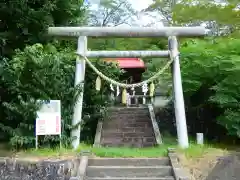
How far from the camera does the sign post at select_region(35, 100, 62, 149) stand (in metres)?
9.91

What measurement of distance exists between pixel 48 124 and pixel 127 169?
257 cm

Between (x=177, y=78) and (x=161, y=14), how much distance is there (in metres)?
18.2

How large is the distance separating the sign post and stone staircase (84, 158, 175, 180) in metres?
1.48

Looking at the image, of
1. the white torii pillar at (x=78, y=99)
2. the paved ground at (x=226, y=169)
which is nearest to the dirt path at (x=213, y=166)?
the paved ground at (x=226, y=169)

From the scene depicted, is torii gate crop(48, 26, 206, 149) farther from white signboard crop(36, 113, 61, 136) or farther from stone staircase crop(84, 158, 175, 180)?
stone staircase crop(84, 158, 175, 180)

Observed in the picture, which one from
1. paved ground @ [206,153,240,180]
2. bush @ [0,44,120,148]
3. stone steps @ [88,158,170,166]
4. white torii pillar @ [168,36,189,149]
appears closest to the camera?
paved ground @ [206,153,240,180]

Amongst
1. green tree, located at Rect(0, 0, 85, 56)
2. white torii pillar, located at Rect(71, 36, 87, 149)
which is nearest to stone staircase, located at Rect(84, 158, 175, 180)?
white torii pillar, located at Rect(71, 36, 87, 149)

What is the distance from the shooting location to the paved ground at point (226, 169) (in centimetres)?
902

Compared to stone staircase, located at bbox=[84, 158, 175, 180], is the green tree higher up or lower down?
higher up

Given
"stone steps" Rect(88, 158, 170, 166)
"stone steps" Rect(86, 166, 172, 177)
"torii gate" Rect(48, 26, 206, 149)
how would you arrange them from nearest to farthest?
"stone steps" Rect(86, 166, 172, 177) < "stone steps" Rect(88, 158, 170, 166) < "torii gate" Rect(48, 26, 206, 149)

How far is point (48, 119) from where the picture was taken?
10.0 meters

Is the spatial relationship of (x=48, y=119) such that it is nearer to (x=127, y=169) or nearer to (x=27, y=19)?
(x=127, y=169)

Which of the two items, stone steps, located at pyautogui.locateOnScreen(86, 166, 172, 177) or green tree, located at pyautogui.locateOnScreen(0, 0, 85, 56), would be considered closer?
stone steps, located at pyautogui.locateOnScreen(86, 166, 172, 177)

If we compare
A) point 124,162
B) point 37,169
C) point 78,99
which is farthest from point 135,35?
point 37,169
